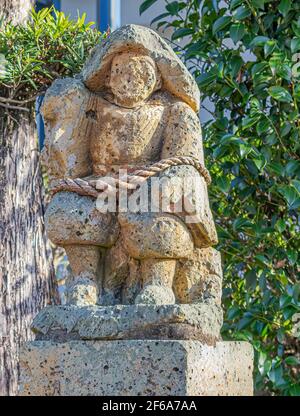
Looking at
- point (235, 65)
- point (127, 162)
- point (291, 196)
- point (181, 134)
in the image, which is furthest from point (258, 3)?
point (127, 162)

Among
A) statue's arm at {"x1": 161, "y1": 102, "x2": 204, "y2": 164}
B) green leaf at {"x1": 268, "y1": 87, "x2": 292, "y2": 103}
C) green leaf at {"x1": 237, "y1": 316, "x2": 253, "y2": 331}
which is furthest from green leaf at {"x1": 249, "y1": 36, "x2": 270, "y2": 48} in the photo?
→ green leaf at {"x1": 237, "y1": 316, "x2": 253, "y2": 331}

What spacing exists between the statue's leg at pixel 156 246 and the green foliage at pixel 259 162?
1.09 meters

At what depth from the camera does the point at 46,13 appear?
430cm

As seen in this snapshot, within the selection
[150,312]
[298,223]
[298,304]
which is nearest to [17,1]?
[298,223]

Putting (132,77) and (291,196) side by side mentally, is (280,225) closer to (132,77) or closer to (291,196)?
(291,196)

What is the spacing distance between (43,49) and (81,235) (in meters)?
1.39

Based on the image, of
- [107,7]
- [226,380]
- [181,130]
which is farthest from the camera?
[107,7]

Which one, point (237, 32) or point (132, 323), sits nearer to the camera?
point (132, 323)

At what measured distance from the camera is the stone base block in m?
2.72

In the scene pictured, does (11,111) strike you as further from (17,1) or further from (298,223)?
(298,223)

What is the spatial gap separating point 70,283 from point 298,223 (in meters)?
1.61

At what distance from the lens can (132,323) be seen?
9.27ft

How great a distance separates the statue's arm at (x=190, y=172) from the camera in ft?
10.0

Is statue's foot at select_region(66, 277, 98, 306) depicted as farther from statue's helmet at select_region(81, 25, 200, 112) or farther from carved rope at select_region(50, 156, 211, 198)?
statue's helmet at select_region(81, 25, 200, 112)
